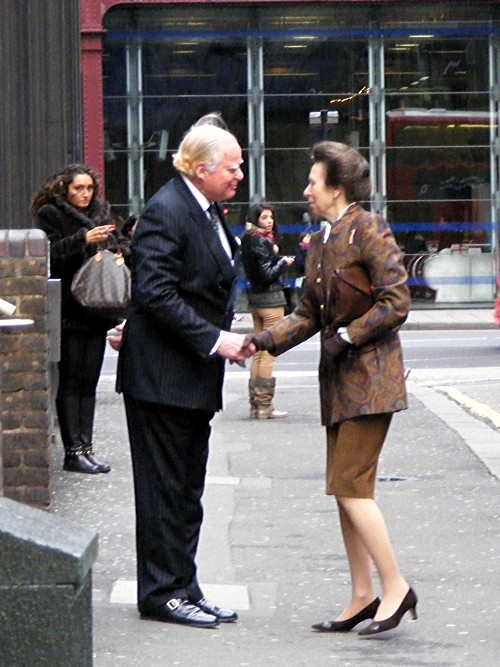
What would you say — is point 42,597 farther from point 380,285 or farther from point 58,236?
point 58,236

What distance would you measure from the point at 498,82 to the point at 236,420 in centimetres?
1838

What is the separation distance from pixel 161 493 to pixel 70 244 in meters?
3.44

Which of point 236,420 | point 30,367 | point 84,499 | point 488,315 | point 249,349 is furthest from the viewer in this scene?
point 488,315

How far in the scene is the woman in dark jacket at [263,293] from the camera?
39.7 ft

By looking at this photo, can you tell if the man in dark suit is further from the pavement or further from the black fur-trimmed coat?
the black fur-trimmed coat

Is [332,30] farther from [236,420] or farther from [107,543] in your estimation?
[107,543]

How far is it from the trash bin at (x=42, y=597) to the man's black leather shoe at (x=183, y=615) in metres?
2.66

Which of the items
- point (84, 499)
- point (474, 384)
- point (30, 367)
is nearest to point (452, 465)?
point (84, 499)

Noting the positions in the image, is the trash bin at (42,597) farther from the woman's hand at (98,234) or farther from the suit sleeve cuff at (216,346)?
the woman's hand at (98,234)

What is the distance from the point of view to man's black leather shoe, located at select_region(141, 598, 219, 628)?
547cm

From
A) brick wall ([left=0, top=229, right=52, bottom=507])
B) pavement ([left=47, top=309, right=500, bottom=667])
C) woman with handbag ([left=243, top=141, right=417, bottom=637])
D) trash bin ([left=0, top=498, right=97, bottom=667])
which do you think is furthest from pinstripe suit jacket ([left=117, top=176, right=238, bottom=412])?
trash bin ([left=0, top=498, right=97, bottom=667])

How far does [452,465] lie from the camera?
945 centimetres

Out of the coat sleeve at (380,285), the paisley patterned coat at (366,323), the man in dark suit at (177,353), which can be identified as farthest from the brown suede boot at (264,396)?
→ the coat sleeve at (380,285)

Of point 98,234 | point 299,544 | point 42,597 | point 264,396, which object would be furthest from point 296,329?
point 264,396
